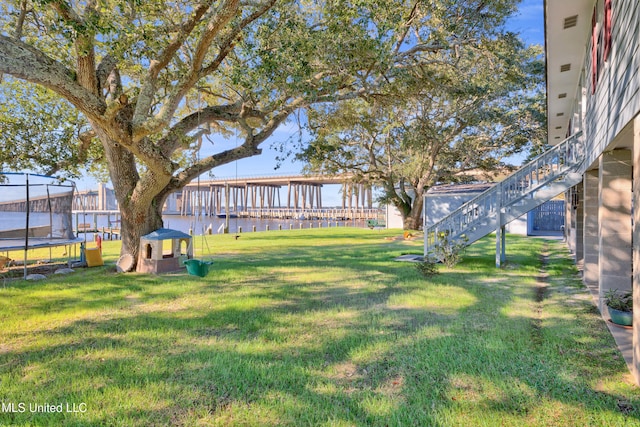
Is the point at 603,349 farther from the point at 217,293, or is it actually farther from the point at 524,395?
the point at 217,293

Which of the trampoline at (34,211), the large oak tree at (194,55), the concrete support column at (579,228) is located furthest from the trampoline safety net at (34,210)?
the concrete support column at (579,228)

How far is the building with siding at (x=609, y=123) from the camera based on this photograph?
12.3 feet

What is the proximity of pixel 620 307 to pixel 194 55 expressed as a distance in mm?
8322

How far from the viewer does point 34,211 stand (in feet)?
34.8

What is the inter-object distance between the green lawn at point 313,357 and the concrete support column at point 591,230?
75cm

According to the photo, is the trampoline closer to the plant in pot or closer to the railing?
the railing

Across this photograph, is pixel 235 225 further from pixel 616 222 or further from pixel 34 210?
pixel 616 222

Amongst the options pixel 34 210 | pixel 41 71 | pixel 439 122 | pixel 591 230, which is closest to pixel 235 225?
pixel 439 122

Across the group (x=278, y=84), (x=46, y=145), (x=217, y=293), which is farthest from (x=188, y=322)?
(x=46, y=145)

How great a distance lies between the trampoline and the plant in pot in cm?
1179

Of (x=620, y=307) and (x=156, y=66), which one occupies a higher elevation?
(x=156, y=66)

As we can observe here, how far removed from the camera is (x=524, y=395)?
3.17 meters

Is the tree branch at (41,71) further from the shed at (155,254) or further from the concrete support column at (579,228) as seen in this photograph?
the concrete support column at (579,228)

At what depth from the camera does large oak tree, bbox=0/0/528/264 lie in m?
7.06
